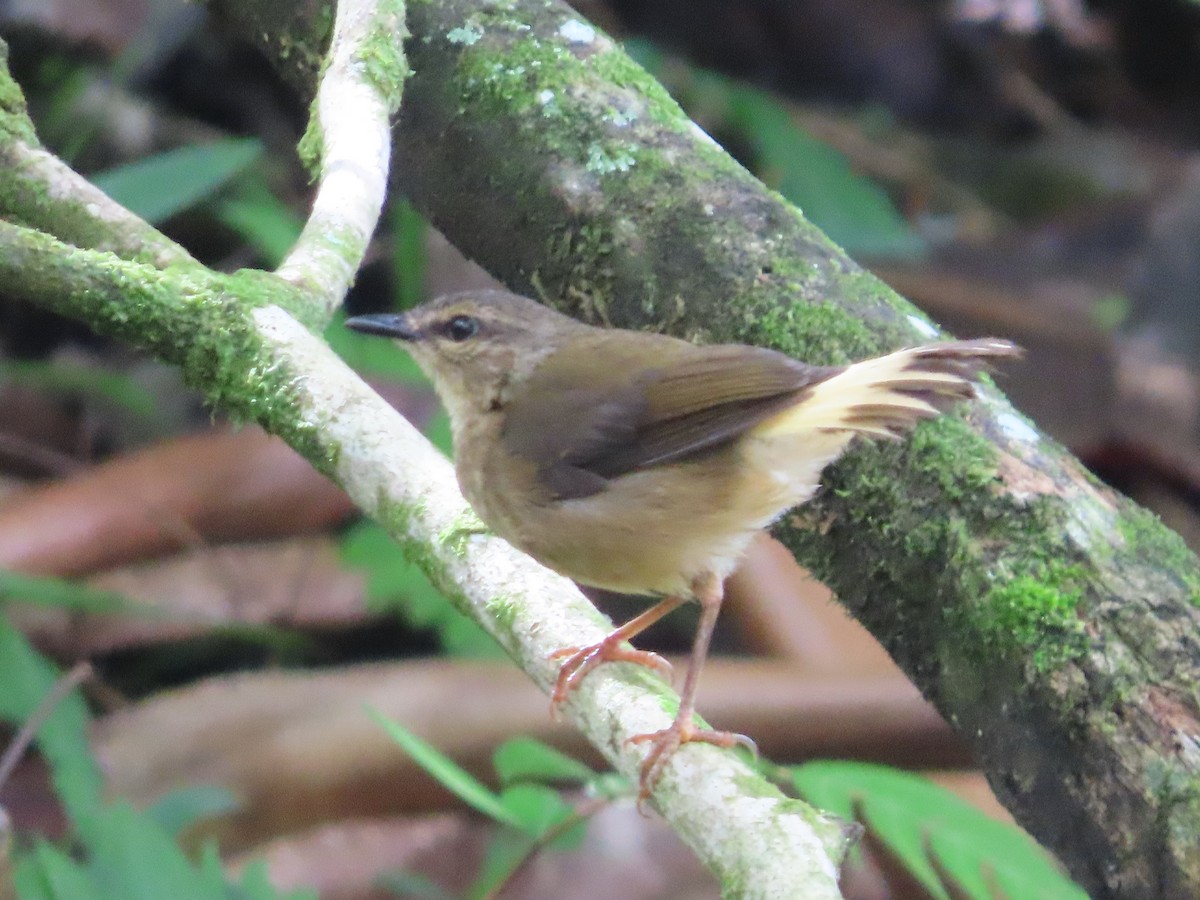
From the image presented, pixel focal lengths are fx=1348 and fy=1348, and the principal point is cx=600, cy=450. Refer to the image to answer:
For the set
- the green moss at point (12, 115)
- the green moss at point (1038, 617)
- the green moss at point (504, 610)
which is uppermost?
A: the green moss at point (12, 115)

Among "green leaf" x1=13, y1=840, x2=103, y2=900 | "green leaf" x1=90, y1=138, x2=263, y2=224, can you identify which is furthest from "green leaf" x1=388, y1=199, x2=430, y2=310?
"green leaf" x1=13, y1=840, x2=103, y2=900

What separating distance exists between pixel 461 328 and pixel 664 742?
121cm

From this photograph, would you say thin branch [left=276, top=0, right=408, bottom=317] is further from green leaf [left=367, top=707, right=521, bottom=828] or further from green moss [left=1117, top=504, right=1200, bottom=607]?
green moss [left=1117, top=504, right=1200, bottom=607]

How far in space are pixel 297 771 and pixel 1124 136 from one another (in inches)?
267

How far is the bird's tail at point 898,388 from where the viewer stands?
2.41m

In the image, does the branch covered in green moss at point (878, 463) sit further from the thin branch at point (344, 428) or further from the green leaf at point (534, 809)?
the green leaf at point (534, 809)

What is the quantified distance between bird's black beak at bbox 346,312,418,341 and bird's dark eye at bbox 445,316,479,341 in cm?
8

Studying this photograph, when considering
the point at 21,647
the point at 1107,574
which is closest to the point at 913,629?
the point at 1107,574

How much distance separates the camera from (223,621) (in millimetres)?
4395

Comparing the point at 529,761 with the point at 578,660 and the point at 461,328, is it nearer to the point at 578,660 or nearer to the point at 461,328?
the point at 578,660

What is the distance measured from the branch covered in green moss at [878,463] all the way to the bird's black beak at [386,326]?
24 cm

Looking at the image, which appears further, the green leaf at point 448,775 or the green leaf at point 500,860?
the green leaf at point 500,860

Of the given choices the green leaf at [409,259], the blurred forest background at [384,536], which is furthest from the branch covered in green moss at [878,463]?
the green leaf at [409,259]

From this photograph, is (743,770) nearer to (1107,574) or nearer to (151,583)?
(1107,574)
